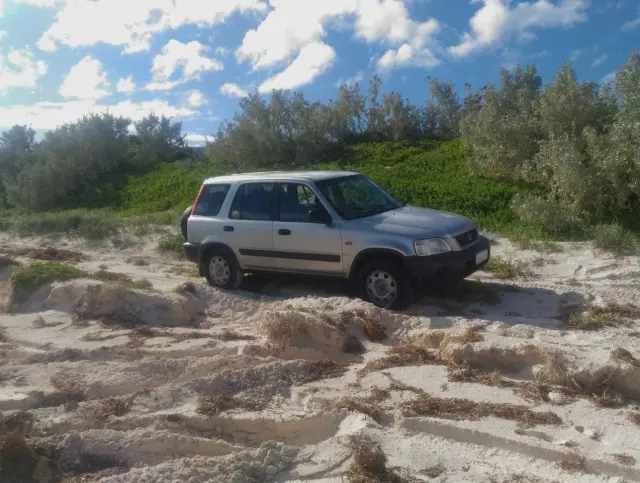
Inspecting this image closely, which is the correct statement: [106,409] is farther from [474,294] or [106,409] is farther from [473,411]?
[474,294]

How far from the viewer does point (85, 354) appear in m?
6.28

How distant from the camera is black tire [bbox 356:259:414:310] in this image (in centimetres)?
761

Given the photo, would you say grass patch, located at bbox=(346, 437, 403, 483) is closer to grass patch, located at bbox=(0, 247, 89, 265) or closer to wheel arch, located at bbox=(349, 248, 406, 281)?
wheel arch, located at bbox=(349, 248, 406, 281)

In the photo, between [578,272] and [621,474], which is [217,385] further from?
[578,272]

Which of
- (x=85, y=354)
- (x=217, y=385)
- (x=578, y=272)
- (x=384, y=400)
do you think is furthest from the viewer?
(x=578, y=272)

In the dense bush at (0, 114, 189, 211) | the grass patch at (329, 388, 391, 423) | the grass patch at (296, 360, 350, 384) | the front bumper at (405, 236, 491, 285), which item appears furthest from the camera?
the dense bush at (0, 114, 189, 211)

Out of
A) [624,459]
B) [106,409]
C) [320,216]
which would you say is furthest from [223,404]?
[320,216]

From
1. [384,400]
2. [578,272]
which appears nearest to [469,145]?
[578,272]

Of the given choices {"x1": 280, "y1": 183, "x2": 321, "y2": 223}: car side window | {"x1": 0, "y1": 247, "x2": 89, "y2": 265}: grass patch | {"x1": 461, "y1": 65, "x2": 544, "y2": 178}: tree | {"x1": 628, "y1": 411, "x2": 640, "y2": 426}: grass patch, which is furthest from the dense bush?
{"x1": 628, "y1": 411, "x2": 640, "y2": 426}: grass patch

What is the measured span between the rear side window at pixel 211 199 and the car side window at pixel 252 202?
0.91 feet

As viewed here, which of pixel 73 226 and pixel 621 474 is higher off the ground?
pixel 73 226

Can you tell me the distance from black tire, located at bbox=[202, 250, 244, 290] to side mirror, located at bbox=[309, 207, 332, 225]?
1.51 m

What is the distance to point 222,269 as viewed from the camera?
30.4 feet

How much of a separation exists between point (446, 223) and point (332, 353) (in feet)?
8.04
